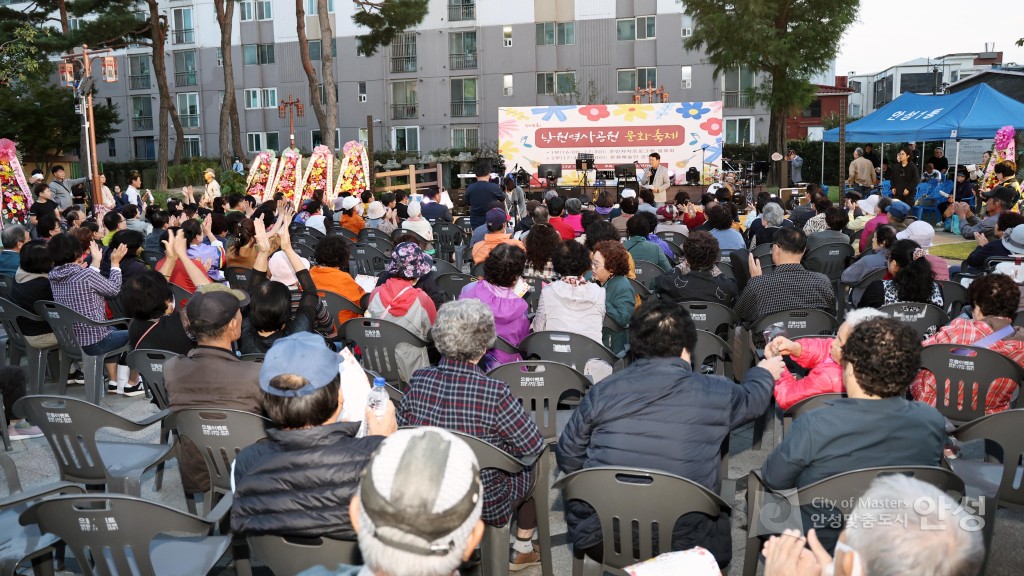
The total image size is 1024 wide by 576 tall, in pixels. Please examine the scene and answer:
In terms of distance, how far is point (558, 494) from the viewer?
425 centimetres

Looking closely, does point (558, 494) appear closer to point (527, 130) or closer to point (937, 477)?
point (937, 477)

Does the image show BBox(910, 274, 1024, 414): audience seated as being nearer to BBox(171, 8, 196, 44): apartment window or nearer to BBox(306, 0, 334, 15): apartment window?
BBox(306, 0, 334, 15): apartment window

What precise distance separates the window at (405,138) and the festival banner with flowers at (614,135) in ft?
47.6

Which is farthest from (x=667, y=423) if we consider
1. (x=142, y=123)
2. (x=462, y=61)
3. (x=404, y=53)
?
(x=142, y=123)

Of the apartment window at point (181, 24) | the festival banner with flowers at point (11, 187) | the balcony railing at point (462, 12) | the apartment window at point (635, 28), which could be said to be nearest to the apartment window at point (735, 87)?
the apartment window at point (635, 28)

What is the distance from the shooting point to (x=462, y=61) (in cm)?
3594

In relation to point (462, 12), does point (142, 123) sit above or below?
below

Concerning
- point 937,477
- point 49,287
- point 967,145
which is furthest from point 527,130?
point 937,477

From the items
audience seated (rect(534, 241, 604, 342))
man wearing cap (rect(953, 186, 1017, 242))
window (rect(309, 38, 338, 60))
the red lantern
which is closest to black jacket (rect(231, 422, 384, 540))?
audience seated (rect(534, 241, 604, 342))

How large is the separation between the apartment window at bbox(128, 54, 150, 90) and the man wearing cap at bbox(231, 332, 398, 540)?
43.3 metres

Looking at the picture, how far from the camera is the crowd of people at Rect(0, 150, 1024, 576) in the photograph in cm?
193

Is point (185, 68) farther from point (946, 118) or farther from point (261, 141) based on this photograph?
point (946, 118)

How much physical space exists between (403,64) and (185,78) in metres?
11.3

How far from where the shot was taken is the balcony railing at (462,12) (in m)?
35.5
